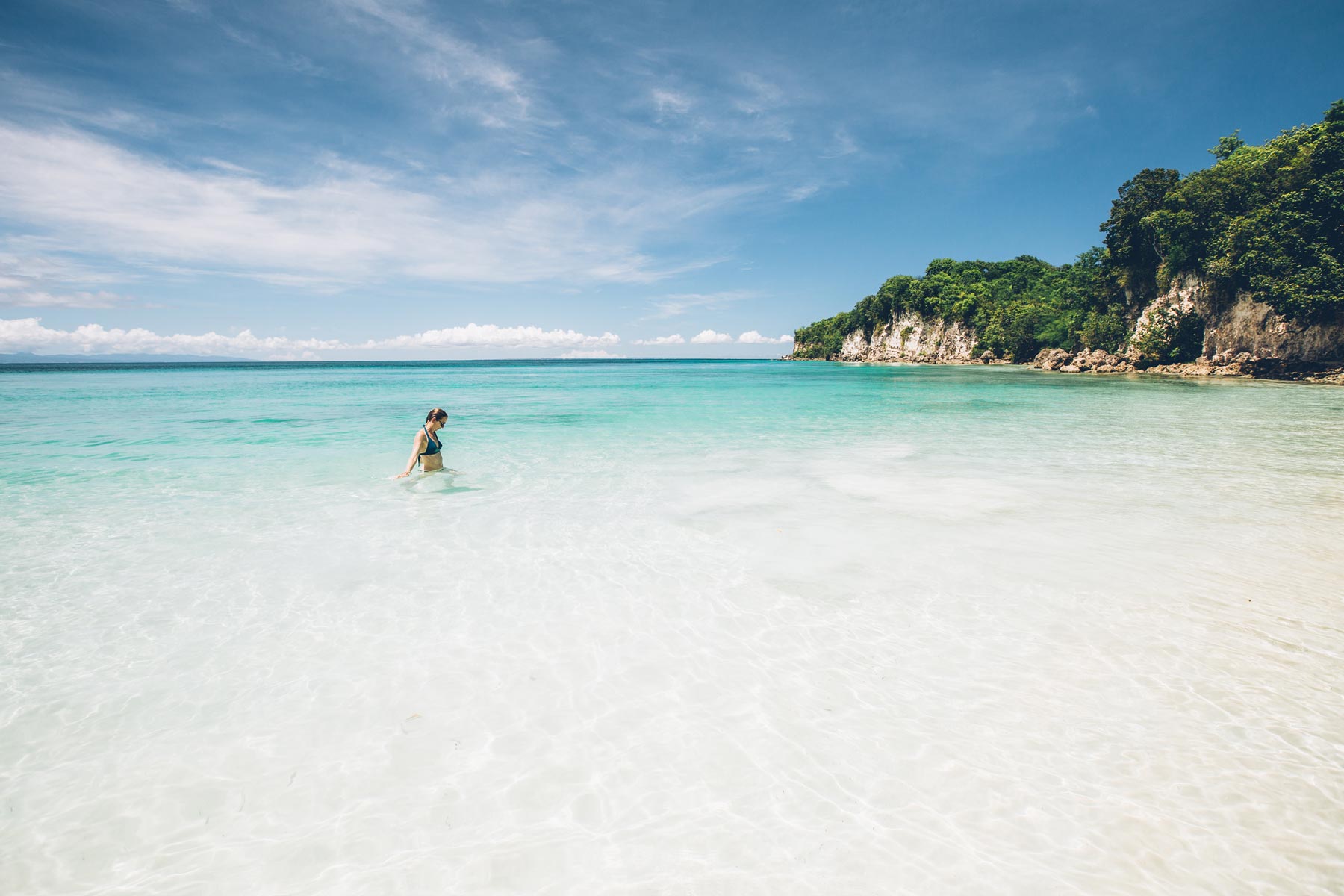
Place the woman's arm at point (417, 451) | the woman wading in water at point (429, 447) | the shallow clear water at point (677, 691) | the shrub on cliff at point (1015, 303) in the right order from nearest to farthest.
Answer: the shallow clear water at point (677, 691) → the woman's arm at point (417, 451) → the woman wading in water at point (429, 447) → the shrub on cliff at point (1015, 303)

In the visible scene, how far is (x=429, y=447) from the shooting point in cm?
1005

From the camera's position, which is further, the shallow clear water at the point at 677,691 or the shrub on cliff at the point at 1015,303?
the shrub on cliff at the point at 1015,303

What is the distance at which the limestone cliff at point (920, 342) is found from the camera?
90.9 meters

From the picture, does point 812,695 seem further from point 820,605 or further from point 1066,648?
point 1066,648

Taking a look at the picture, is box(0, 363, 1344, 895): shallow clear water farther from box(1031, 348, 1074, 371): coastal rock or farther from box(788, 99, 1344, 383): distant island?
box(1031, 348, 1074, 371): coastal rock

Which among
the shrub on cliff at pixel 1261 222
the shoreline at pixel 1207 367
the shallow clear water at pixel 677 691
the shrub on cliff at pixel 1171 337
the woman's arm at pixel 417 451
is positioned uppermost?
the shrub on cliff at pixel 1261 222

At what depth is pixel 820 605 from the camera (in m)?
4.83

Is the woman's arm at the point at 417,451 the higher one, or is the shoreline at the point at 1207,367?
the shoreline at the point at 1207,367

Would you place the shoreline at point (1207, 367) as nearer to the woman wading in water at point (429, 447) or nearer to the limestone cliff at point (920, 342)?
the limestone cliff at point (920, 342)

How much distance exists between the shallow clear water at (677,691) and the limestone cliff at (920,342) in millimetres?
91728

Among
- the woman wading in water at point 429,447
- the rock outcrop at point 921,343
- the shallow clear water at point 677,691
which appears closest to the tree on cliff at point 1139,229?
the rock outcrop at point 921,343

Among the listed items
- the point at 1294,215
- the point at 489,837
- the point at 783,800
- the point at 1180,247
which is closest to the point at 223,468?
the point at 489,837

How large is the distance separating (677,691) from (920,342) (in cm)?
10960

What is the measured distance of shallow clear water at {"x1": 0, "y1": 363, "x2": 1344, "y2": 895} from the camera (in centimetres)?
249
